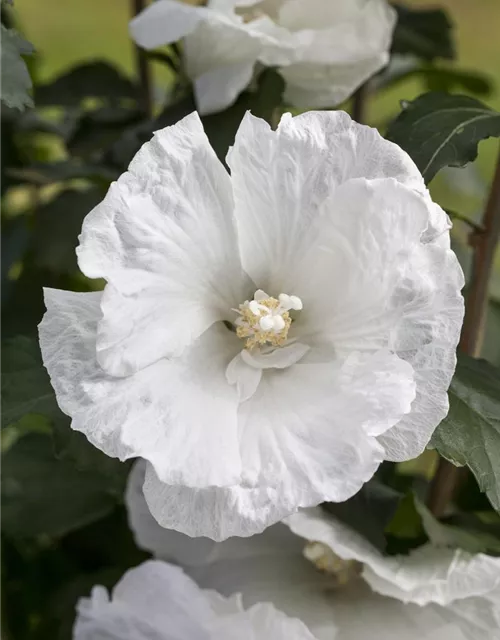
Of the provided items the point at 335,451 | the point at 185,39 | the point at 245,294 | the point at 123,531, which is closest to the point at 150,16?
the point at 185,39

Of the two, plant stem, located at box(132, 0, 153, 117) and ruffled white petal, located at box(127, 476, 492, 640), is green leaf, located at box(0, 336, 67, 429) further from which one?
plant stem, located at box(132, 0, 153, 117)

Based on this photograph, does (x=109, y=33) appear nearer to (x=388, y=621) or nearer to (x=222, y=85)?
(x=222, y=85)

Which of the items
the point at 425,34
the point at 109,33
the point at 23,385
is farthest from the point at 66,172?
the point at 109,33

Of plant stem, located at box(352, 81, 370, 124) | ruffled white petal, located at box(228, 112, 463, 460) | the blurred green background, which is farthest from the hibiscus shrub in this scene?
the blurred green background

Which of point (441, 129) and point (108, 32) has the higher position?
point (441, 129)

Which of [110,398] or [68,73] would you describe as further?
[68,73]

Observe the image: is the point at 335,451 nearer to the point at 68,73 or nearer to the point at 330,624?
the point at 330,624

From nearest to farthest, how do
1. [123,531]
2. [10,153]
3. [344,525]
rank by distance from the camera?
1. [344,525]
2. [123,531]
3. [10,153]
